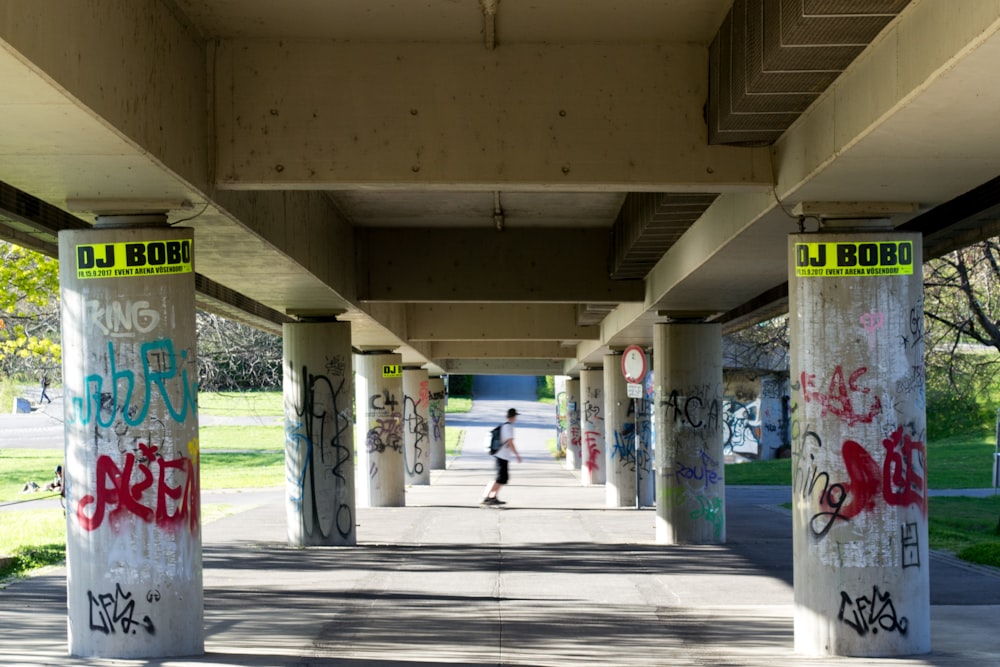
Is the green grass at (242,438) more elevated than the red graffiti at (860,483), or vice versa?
the red graffiti at (860,483)

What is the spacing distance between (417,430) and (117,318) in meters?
26.8

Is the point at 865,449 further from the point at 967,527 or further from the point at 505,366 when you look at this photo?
the point at 505,366

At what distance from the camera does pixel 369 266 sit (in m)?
17.4

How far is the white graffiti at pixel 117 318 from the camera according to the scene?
360 inches

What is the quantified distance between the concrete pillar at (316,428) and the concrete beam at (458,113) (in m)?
9.18

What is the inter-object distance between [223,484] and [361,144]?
26.1 metres

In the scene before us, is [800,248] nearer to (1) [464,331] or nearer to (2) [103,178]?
(2) [103,178]

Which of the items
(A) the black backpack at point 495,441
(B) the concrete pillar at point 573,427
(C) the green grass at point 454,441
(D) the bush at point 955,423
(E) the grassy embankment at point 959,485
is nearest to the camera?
(E) the grassy embankment at point 959,485

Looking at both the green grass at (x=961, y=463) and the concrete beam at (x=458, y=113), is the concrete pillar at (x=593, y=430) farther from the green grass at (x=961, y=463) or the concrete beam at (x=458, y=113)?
the concrete beam at (x=458, y=113)

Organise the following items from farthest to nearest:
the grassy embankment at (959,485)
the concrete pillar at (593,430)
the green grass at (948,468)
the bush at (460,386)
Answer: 1. the bush at (460,386)
2. the concrete pillar at (593,430)
3. the green grass at (948,468)
4. the grassy embankment at (959,485)

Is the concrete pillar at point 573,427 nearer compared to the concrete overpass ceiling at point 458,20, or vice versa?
the concrete overpass ceiling at point 458,20

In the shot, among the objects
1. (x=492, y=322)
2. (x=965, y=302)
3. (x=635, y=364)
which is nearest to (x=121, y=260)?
(x=635, y=364)

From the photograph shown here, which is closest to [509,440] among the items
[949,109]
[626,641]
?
A: [626,641]

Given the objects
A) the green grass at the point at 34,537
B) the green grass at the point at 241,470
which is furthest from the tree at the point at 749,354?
the green grass at the point at 34,537
